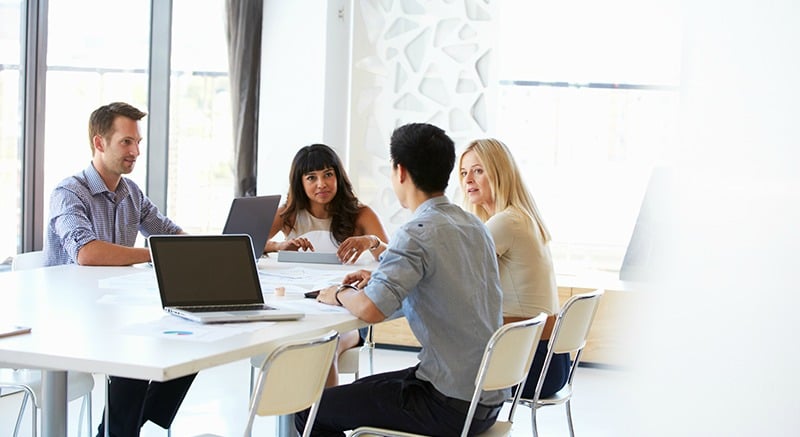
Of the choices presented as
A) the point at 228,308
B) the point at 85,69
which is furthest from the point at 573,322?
the point at 85,69

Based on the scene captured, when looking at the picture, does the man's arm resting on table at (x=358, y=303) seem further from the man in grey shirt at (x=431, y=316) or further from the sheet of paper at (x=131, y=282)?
the sheet of paper at (x=131, y=282)

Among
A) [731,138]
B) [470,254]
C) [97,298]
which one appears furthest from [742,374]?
[97,298]

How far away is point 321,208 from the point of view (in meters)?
4.10

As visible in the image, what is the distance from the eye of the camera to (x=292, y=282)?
304cm

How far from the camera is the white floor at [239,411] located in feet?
13.0

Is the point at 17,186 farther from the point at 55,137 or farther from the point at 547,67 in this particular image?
the point at 547,67

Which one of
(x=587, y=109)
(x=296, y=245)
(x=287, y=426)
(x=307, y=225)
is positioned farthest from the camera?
(x=587, y=109)

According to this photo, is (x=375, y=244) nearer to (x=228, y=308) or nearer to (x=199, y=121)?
(x=228, y=308)

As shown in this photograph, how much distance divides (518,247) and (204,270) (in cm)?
119

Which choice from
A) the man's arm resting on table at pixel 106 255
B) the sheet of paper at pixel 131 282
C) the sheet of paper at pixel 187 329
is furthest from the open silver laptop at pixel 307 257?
the sheet of paper at pixel 187 329

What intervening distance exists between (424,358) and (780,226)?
1.20 m

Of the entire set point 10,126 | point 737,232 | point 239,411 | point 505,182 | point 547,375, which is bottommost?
point 239,411

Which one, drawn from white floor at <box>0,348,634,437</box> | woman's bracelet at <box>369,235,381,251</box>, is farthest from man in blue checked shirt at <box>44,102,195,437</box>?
woman's bracelet at <box>369,235,381,251</box>

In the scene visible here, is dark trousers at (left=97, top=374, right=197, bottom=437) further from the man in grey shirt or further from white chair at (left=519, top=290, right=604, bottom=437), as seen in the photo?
white chair at (left=519, top=290, right=604, bottom=437)
